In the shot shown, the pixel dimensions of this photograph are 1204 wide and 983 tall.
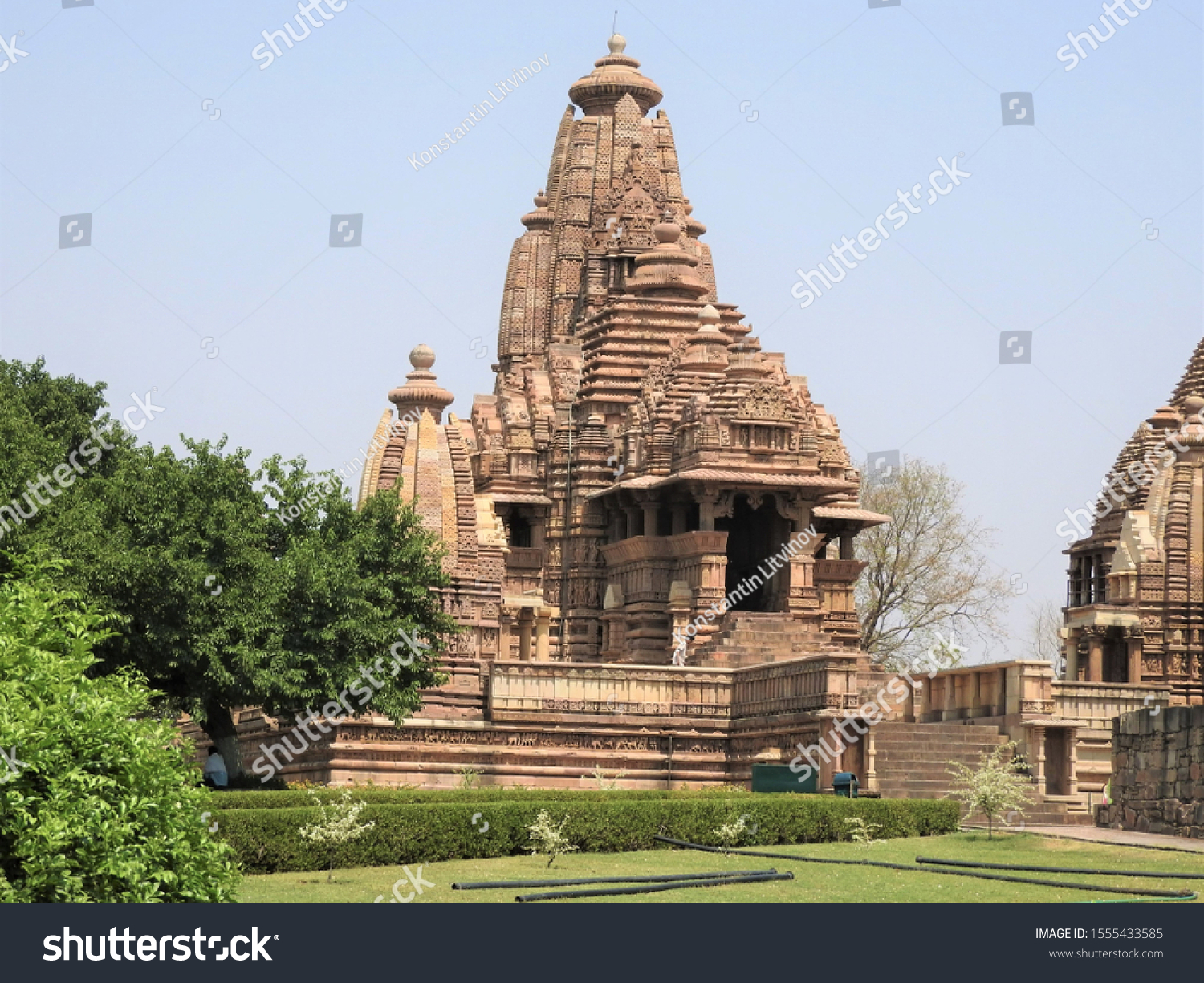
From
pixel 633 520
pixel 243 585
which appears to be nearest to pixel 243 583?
pixel 243 585

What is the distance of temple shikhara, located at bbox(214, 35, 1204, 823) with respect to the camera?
3359cm

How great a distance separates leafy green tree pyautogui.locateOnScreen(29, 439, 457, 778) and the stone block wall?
34.2 ft

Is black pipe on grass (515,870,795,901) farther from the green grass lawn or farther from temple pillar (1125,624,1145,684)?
temple pillar (1125,624,1145,684)

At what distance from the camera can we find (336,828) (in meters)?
21.6

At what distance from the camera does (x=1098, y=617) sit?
144ft

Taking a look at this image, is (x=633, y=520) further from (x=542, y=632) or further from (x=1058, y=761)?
(x=1058, y=761)

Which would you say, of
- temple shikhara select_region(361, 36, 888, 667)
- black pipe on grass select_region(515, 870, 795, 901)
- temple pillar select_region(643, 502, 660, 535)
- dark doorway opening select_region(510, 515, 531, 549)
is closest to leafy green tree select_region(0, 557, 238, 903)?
black pipe on grass select_region(515, 870, 795, 901)

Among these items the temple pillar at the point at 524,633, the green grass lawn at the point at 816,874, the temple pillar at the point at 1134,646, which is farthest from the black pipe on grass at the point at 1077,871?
the temple pillar at the point at 524,633

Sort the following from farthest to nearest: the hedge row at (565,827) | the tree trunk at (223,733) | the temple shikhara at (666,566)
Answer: the temple shikhara at (666,566) → the tree trunk at (223,733) → the hedge row at (565,827)

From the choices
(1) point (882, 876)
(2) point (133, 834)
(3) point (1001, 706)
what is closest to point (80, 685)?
(2) point (133, 834)

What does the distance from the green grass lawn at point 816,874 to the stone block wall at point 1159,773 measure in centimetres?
176

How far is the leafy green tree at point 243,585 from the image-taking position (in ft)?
96.6

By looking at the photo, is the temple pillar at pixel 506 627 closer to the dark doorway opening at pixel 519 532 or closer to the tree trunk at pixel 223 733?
the dark doorway opening at pixel 519 532

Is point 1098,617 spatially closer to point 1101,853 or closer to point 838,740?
point 838,740
